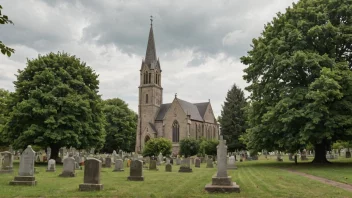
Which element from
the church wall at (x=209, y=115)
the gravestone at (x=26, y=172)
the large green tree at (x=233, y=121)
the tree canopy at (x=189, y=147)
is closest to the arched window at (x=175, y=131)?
the tree canopy at (x=189, y=147)

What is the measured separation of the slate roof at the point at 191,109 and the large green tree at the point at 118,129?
6.31 meters

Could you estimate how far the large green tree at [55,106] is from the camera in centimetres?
2712

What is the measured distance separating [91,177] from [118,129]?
53965 millimetres

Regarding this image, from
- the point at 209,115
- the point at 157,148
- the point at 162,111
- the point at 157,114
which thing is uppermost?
the point at 162,111

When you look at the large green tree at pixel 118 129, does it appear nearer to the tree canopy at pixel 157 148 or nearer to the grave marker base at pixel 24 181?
the tree canopy at pixel 157 148

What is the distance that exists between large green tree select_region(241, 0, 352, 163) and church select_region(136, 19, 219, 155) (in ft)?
128

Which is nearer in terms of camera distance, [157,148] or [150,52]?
[157,148]

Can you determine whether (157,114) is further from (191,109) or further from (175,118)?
(191,109)

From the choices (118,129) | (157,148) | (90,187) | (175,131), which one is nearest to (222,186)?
(90,187)

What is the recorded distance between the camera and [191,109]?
237 feet

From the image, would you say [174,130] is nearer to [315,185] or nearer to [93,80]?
[93,80]

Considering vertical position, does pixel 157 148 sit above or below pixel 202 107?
below

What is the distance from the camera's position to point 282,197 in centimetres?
1008

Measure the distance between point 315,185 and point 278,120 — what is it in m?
9.98
